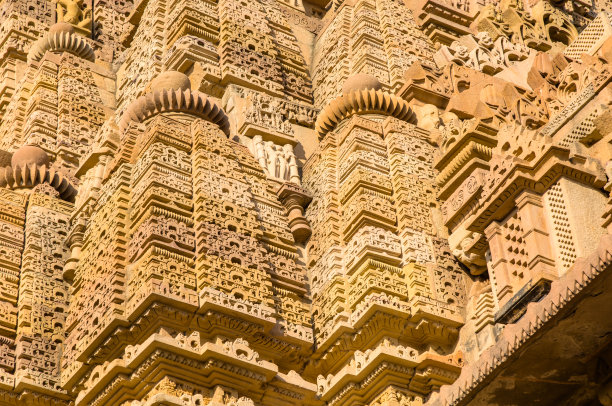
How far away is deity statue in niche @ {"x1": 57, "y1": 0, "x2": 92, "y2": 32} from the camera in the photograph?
83.8 feet

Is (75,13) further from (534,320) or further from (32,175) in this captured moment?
(534,320)

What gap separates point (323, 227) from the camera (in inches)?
Result: 630

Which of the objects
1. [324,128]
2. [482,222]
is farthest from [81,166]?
[482,222]

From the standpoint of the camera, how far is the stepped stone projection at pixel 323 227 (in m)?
13.1

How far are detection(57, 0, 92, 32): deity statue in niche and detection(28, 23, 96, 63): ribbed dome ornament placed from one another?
155cm

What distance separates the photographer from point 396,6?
2084cm

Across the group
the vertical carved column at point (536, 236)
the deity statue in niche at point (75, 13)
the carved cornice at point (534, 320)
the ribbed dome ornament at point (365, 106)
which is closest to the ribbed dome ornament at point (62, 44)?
the deity statue in niche at point (75, 13)

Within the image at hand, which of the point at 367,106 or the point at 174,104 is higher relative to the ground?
the point at 367,106

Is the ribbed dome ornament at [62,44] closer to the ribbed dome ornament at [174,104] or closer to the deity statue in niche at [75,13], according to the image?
the deity statue in niche at [75,13]

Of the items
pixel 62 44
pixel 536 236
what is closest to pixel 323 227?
pixel 536 236

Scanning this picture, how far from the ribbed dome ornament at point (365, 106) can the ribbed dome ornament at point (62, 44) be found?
7.85 metres

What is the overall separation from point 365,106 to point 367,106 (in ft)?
0.10

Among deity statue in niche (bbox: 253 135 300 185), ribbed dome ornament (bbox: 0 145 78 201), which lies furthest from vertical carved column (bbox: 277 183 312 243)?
ribbed dome ornament (bbox: 0 145 78 201)

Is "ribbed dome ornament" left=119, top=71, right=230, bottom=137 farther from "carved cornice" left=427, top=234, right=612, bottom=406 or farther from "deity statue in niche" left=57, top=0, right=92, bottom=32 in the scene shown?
"deity statue in niche" left=57, top=0, right=92, bottom=32
